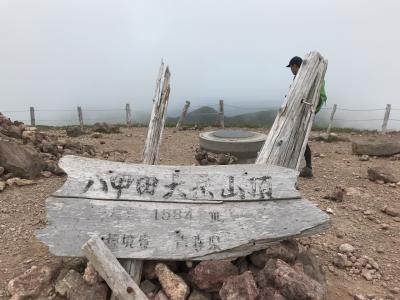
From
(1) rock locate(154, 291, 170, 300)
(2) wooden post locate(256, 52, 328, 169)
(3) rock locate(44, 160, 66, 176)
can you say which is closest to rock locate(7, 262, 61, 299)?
(1) rock locate(154, 291, 170, 300)

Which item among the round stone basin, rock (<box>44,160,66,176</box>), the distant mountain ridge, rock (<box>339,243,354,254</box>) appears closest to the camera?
rock (<box>339,243,354,254</box>)

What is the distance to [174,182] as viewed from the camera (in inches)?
164

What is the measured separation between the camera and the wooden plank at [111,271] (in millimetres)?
3293

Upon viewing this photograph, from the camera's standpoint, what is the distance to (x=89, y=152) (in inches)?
373

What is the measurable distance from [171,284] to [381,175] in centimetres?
563

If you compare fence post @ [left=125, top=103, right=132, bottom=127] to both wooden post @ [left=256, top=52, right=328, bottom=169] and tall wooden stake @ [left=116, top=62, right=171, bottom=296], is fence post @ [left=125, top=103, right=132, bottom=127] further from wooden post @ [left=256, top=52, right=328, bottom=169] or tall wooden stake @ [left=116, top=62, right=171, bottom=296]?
wooden post @ [left=256, top=52, right=328, bottom=169]

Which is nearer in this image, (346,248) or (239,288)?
(239,288)

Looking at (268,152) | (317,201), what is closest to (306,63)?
(268,152)

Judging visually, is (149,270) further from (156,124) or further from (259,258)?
(156,124)

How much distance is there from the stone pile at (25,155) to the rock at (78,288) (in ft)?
9.45

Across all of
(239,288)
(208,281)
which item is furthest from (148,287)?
(239,288)

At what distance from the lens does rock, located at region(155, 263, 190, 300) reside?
350cm

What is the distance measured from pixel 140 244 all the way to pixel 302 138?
103 inches

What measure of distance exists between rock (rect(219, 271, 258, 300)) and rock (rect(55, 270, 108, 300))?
1.10 m
